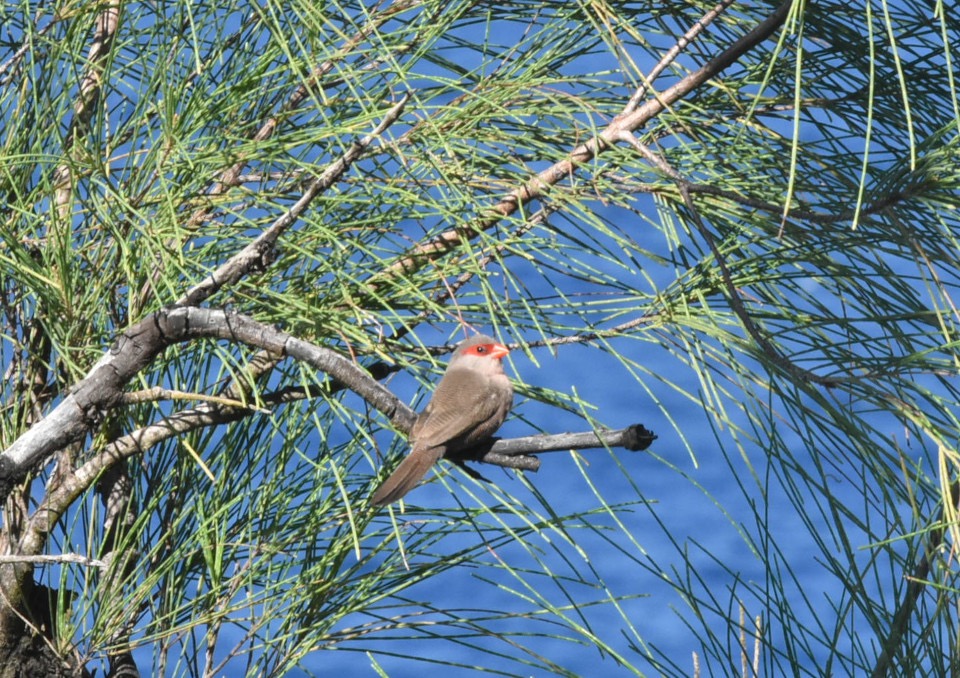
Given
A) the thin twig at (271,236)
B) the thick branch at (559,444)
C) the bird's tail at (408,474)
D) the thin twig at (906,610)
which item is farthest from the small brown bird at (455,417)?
the thin twig at (906,610)

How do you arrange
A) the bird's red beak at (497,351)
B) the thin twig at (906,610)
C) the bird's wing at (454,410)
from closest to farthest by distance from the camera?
the thin twig at (906,610) → the bird's wing at (454,410) → the bird's red beak at (497,351)

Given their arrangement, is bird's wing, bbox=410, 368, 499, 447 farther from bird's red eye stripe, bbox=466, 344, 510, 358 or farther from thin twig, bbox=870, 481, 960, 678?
thin twig, bbox=870, 481, 960, 678

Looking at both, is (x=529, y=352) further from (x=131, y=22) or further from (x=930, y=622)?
(x=131, y=22)

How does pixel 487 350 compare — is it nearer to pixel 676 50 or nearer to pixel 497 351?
pixel 497 351

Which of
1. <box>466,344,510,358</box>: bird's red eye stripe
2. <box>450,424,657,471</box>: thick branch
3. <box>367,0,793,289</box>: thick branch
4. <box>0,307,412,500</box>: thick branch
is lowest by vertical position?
<box>0,307,412,500</box>: thick branch

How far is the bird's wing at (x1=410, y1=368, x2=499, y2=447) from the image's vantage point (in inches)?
47.9

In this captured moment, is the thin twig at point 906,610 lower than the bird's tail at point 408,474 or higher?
higher

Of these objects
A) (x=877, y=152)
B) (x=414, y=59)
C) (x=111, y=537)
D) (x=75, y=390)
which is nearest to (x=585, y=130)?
(x=414, y=59)

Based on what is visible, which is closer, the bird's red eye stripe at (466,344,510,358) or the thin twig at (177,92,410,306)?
the thin twig at (177,92,410,306)

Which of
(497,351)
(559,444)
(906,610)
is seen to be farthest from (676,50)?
(906,610)

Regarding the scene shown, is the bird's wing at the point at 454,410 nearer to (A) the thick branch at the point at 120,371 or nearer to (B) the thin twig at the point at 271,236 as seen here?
(A) the thick branch at the point at 120,371

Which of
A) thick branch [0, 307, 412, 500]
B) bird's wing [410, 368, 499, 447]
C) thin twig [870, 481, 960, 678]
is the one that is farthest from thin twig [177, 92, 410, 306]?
thin twig [870, 481, 960, 678]

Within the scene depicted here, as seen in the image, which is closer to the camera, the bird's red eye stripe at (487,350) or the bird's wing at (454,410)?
the bird's wing at (454,410)

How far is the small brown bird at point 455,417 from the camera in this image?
1.21 metres
